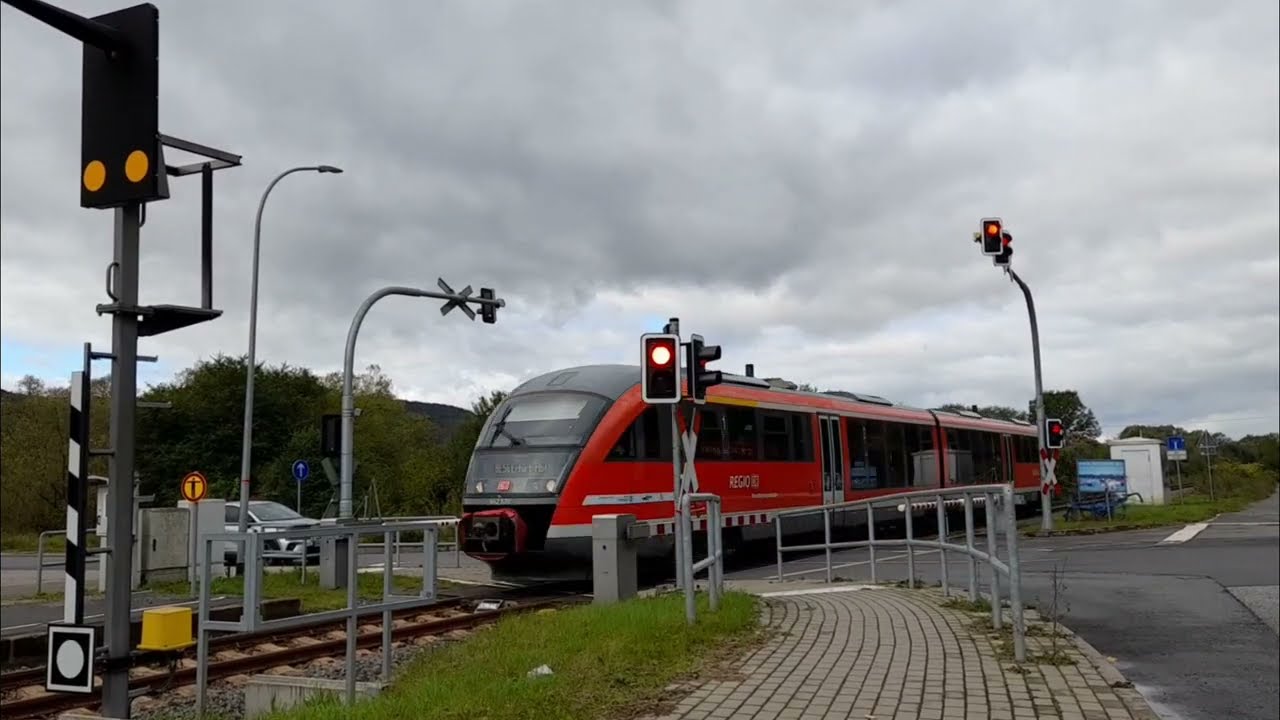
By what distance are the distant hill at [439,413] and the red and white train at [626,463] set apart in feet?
186

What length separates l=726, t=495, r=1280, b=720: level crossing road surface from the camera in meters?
7.21

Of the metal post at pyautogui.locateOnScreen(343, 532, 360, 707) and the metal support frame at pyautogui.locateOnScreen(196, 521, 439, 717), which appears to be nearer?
the metal support frame at pyautogui.locateOnScreen(196, 521, 439, 717)

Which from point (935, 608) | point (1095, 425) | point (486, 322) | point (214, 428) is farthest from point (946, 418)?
point (1095, 425)

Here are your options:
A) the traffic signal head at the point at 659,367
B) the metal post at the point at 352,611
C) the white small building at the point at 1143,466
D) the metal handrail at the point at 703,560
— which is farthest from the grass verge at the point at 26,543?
the white small building at the point at 1143,466

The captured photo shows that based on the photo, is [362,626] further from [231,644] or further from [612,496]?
[612,496]

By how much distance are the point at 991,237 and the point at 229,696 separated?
15.0m

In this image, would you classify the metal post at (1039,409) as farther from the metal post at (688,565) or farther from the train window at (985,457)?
the metal post at (688,565)

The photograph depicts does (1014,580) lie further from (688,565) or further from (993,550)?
(688,565)

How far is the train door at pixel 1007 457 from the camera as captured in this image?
31375 mm

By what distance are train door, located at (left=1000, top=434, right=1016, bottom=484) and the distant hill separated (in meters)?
48.4

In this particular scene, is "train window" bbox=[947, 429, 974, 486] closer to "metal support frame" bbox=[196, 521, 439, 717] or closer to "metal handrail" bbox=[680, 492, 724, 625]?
"metal handrail" bbox=[680, 492, 724, 625]

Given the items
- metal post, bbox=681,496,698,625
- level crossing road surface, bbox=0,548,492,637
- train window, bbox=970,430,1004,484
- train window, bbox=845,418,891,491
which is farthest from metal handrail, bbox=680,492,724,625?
train window, bbox=970,430,1004,484

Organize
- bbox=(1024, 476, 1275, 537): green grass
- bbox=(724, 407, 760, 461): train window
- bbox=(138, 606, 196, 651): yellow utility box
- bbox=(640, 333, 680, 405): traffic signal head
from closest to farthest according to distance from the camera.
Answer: bbox=(138, 606, 196, 651): yellow utility box → bbox=(640, 333, 680, 405): traffic signal head → bbox=(724, 407, 760, 461): train window → bbox=(1024, 476, 1275, 537): green grass

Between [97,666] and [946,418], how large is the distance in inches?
959
